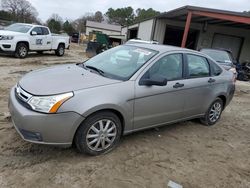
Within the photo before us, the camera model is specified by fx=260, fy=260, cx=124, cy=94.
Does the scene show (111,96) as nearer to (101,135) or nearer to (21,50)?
(101,135)

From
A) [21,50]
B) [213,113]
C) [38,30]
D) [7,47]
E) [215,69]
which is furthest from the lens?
[38,30]

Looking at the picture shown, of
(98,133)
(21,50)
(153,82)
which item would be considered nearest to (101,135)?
(98,133)

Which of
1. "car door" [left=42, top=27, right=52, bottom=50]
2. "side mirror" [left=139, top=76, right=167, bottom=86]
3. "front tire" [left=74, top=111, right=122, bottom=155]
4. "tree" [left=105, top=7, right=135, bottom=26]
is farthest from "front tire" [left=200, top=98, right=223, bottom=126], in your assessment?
"tree" [left=105, top=7, right=135, bottom=26]

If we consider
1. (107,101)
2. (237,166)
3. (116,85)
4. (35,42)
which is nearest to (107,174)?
(107,101)

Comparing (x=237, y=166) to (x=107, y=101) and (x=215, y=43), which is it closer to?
(x=107, y=101)

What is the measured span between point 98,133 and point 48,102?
84 cm

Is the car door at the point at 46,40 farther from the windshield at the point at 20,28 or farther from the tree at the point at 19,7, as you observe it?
the tree at the point at 19,7

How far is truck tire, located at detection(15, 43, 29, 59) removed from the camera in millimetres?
12689

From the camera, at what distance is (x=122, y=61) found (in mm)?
4285

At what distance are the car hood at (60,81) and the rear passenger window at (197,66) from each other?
1655 millimetres

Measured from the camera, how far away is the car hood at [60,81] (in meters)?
3.31

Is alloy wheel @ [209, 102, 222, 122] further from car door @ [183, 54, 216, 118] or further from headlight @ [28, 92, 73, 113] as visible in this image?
headlight @ [28, 92, 73, 113]

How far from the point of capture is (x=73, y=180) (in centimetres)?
310

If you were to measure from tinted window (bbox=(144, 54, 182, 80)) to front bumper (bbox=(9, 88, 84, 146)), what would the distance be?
1.38 m
